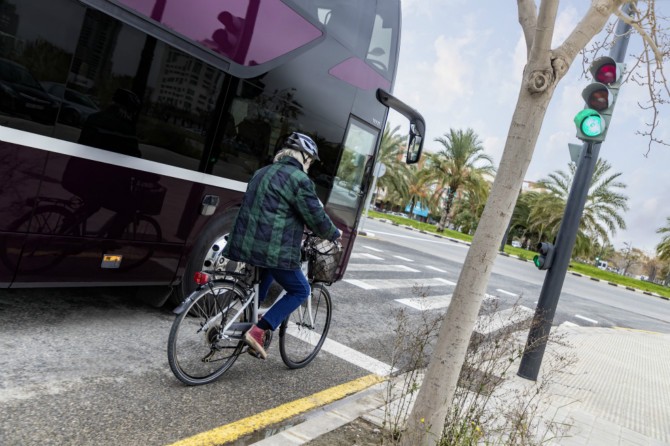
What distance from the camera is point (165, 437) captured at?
2.94 m

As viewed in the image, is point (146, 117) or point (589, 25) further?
point (146, 117)

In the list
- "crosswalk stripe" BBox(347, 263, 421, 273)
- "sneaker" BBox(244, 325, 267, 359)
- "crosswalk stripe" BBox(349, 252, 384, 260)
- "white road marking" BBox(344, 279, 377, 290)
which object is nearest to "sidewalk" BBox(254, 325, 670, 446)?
"sneaker" BBox(244, 325, 267, 359)

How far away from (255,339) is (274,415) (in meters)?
0.62

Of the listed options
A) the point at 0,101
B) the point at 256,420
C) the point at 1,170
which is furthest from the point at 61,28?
the point at 256,420

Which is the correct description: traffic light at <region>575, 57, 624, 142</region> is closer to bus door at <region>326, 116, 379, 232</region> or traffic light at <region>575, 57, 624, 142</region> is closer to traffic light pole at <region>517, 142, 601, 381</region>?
traffic light pole at <region>517, 142, 601, 381</region>

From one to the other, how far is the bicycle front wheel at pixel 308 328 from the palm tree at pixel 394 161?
34505 mm

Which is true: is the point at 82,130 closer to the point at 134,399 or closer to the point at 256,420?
the point at 134,399

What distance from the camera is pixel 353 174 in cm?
703

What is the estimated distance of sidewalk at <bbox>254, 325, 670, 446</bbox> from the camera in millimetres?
3672

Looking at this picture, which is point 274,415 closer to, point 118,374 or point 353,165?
point 118,374

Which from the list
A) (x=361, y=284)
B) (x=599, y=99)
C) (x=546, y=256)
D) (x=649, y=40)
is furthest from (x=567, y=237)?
(x=361, y=284)

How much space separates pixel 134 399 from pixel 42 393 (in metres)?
0.52

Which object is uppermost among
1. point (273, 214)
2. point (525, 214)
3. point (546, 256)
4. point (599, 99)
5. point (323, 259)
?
point (525, 214)

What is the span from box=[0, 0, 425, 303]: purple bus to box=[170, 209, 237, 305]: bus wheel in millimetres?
13
